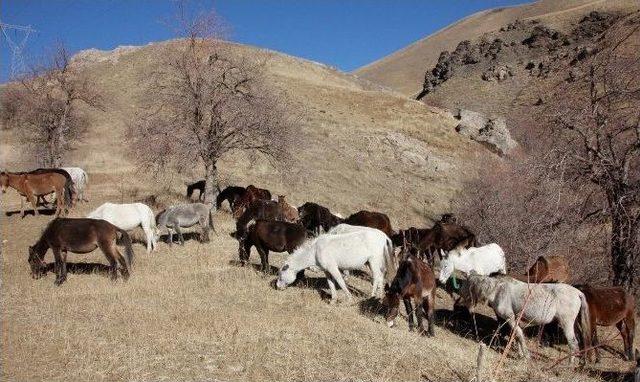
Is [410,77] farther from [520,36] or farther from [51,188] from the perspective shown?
[51,188]

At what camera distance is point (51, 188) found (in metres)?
20.1

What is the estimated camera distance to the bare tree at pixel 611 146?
13.6 metres

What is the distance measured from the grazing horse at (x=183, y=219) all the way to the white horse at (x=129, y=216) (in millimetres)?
1036

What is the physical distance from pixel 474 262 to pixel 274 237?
553 cm

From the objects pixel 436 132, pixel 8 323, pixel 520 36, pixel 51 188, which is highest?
pixel 520 36

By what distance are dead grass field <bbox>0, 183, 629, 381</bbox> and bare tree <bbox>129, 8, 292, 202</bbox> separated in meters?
8.92

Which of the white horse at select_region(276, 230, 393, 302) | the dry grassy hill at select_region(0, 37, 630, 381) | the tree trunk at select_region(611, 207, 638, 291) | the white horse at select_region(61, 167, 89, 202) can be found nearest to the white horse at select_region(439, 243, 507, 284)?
the dry grassy hill at select_region(0, 37, 630, 381)

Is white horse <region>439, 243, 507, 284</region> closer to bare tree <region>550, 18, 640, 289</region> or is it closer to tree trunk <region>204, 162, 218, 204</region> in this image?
bare tree <region>550, 18, 640, 289</region>

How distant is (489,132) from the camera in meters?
52.6

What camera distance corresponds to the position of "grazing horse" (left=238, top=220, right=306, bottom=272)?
14.0m

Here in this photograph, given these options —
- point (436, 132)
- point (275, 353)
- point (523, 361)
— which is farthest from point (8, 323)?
point (436, 132)

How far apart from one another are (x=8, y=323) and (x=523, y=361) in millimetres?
9145

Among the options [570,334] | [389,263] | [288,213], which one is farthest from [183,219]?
[570,334]

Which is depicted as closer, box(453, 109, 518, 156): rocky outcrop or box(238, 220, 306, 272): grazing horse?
box(238, 220, 306, 272): grazing horse
